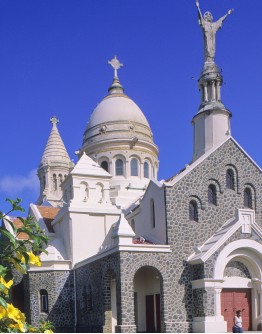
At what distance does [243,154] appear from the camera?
29.3 meters

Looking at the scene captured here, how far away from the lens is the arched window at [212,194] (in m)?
28.1

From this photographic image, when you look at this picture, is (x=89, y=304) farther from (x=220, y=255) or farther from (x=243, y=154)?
(x=243, y=154)

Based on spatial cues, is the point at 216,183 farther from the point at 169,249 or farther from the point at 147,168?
the point at 147,168

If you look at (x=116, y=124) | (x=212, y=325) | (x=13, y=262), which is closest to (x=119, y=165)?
(x=116, y=124)

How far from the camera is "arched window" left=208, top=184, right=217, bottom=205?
28.1 meters

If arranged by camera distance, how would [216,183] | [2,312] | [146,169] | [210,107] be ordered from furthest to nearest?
[146,169] < [210,107] < [216,183] < [2,312]

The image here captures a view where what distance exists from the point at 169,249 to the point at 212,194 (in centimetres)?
424

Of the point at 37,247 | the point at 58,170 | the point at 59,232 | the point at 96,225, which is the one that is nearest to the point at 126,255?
the point at 96,225

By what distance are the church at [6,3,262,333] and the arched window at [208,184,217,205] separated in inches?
2.1

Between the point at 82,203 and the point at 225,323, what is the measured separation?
11916 millimetres

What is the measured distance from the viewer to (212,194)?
92.8ft

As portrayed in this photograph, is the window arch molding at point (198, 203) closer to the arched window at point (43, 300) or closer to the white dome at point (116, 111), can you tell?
the arched window at point (43, 300)

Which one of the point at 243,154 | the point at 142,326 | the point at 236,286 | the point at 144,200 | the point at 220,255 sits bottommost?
the point at 142,326

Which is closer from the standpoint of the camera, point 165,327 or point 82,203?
point 165,327
